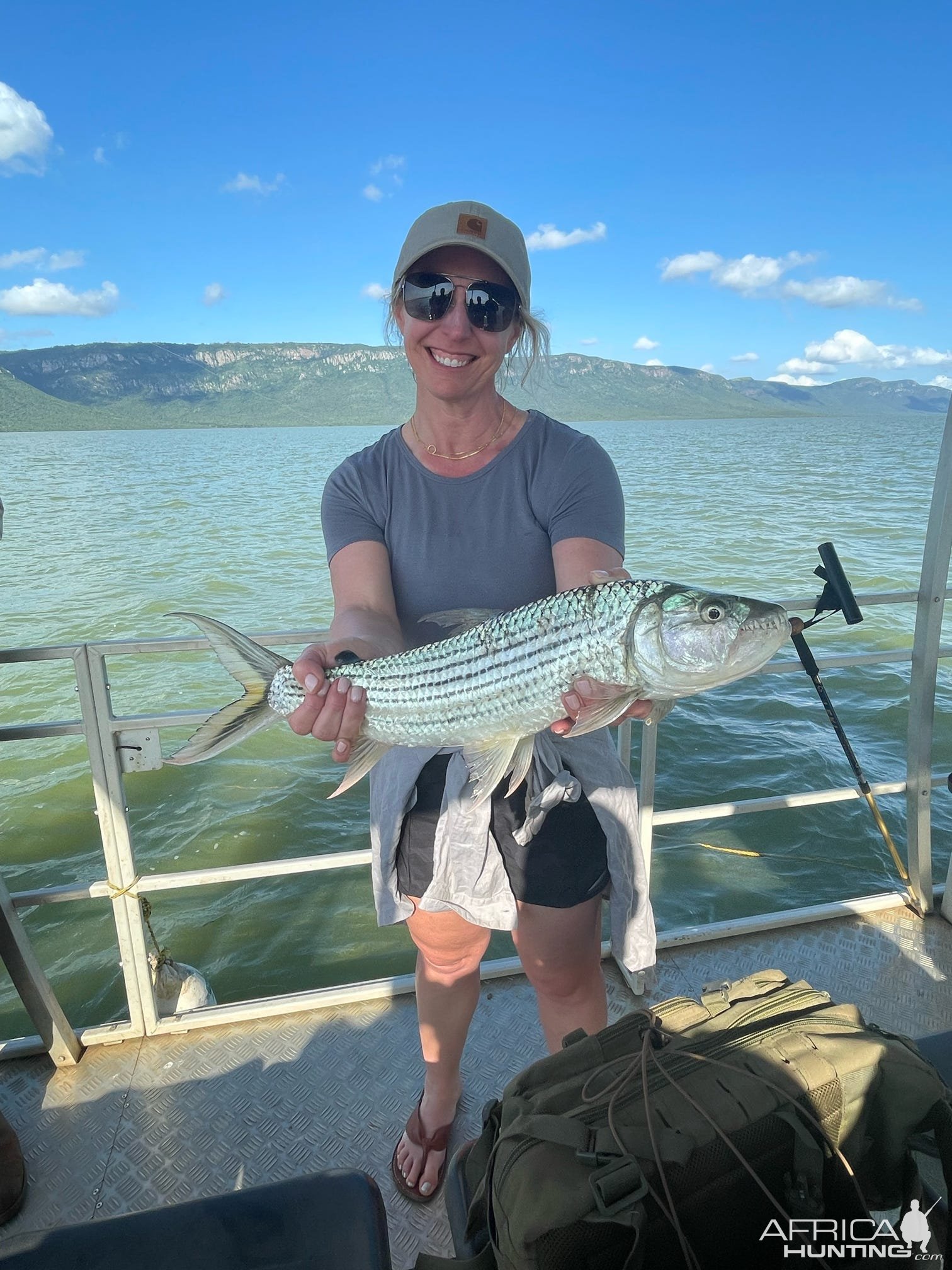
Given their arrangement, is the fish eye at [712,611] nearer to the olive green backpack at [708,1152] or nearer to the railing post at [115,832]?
the olive green backpack at [708,1152]

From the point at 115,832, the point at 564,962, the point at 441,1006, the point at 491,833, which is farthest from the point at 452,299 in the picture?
the point at 115,832

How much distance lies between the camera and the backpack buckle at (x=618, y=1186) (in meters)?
1.27

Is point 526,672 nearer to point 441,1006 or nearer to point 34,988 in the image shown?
point 441,1006

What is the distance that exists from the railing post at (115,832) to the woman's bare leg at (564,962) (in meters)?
1.71

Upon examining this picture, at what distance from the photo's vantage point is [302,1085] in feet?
10.1

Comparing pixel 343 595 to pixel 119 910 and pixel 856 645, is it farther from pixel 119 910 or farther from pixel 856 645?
pixel 856 645

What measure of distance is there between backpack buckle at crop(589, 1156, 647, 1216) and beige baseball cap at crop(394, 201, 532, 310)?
2.22 meters

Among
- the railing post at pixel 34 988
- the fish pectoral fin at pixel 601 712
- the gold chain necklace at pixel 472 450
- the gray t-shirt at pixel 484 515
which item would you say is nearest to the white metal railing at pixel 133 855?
the railing post at pixel 34 988

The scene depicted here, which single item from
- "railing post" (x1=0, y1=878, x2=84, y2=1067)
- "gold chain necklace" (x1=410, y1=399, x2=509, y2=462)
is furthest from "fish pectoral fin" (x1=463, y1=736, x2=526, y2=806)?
"railing post" (x1=0, y1=878, x2=84, y2=1067)

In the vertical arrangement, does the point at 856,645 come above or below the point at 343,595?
below

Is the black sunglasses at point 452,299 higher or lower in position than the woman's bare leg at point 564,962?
higher

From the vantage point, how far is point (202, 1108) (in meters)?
2.98

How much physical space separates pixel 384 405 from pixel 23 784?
18541 centimetres

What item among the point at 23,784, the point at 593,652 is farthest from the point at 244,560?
the point at 593,652
